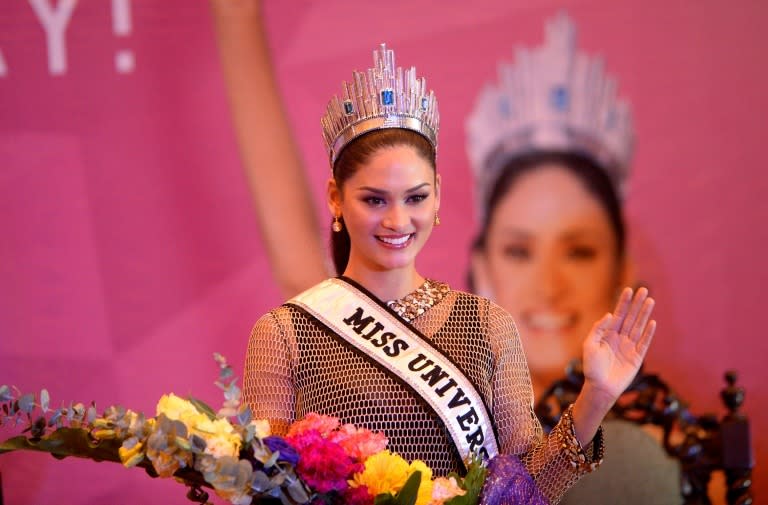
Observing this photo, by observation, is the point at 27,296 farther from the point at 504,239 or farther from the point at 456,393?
the point at 456,393

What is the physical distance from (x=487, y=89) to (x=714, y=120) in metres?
0.78

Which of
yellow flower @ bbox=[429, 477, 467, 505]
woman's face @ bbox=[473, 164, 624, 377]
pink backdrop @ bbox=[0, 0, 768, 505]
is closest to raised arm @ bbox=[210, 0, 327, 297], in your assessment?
pink backdrop @ bbox=[0, 0, 768, 505]

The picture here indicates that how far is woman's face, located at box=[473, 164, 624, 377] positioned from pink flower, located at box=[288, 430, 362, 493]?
6.42ft

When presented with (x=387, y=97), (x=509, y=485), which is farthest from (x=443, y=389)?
(x=387, y=97)

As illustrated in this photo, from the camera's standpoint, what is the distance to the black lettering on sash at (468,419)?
6.43 feet

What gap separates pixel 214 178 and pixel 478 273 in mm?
925

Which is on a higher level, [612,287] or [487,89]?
[487,89]

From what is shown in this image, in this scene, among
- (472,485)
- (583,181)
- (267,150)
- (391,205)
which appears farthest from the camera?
(583,181)

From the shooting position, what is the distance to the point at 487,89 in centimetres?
353

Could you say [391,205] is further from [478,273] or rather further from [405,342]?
[478,273]

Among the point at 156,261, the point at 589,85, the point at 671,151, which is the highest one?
the point at 589,85

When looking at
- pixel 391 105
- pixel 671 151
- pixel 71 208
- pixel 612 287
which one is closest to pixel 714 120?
pixel 671 151

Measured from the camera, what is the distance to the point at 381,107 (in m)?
2.08

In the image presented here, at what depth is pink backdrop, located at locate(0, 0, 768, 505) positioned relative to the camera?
340cm
